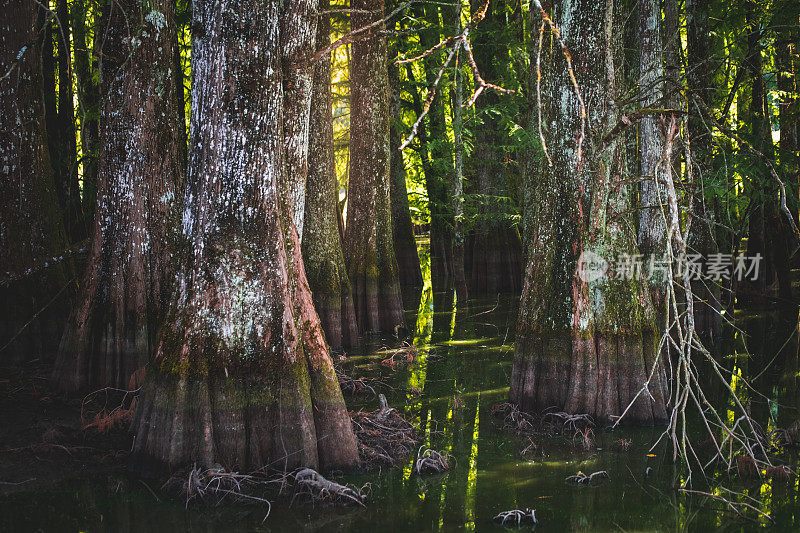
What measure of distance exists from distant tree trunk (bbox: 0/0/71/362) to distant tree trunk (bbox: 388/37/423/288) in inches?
379

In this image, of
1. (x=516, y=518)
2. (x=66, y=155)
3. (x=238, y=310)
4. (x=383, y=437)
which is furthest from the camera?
(x=66, y=155)

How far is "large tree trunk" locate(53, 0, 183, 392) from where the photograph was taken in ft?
24.3

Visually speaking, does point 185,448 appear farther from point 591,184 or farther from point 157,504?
point 591,184

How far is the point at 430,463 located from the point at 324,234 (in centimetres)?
562

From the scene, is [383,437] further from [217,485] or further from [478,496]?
[217,485]

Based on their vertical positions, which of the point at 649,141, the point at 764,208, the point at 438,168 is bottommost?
the point at 764,208

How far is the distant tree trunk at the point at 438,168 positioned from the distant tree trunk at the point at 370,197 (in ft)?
11.0

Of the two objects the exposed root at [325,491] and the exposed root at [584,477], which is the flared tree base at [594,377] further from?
the exposed root at [325,491]

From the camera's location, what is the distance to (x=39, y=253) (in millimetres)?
8562

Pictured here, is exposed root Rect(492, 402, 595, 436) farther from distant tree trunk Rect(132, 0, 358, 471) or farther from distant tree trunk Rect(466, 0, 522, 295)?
distant tree trunk Rect(466, 0, 522, 295)

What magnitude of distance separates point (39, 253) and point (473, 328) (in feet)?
23.1

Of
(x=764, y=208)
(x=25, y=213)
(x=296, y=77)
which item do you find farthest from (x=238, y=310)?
(x=764, y=208)

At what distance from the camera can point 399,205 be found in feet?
59.1

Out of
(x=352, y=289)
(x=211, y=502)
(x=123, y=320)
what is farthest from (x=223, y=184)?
(x=352, y=289)
